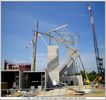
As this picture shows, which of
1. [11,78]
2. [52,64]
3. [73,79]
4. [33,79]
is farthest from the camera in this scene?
[73,79]

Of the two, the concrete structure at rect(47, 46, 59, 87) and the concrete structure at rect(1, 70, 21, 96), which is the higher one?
the concrete structure at rect(47, 46, 59, 87)

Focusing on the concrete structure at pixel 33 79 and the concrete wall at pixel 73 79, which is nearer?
the concrete structure at pixel 33 79

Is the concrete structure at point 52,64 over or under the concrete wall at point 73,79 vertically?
over

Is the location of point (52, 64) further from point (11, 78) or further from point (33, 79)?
point (11, 78)

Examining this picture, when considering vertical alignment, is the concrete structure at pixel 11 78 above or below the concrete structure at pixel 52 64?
below

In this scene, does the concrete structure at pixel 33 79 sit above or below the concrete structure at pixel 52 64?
below

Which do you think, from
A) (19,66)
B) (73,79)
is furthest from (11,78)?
(73,79)

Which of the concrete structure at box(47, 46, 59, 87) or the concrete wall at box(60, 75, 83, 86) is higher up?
the concrete structure at box(47, 46, 59, 87)

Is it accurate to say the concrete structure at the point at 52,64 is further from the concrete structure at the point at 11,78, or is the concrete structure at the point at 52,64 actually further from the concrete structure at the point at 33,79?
the concrete structure at the point at 11,78

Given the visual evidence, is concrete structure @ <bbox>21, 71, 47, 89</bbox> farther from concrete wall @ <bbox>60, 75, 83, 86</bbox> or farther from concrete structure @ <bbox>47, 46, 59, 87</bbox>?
concrete wall @ <bbox>60, 75, 83, 86</bbox>

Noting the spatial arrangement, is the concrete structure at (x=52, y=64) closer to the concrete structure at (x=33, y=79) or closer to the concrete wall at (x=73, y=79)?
the concrete structure at (x=33, y=79)

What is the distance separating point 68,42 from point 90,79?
422cm

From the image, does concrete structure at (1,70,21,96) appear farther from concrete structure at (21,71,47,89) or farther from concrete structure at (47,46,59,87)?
concrete structure at (47,46,59,87)

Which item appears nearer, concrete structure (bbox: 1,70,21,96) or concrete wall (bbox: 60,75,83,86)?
concrete structure (bbox: 1,70,21,96)
